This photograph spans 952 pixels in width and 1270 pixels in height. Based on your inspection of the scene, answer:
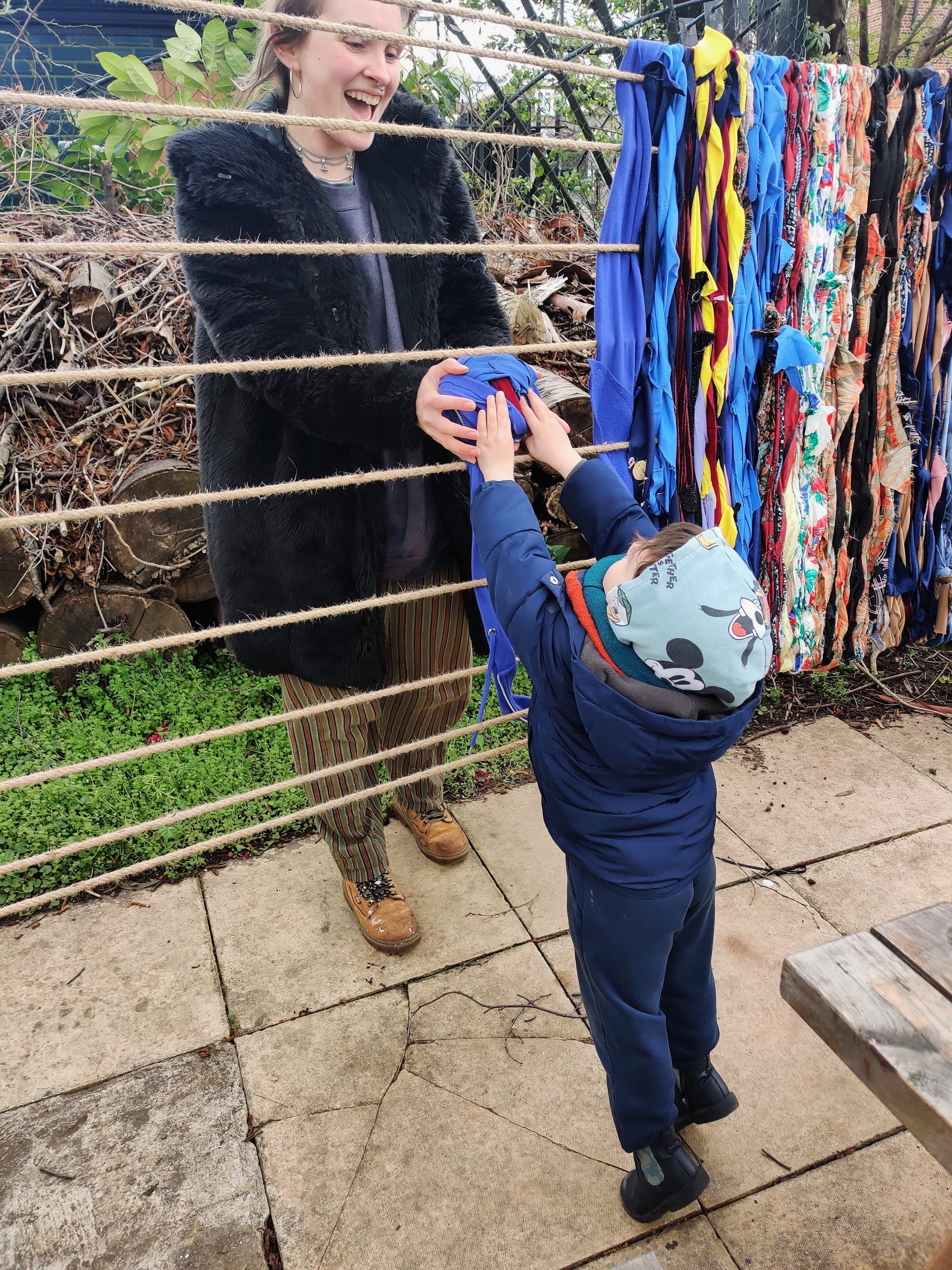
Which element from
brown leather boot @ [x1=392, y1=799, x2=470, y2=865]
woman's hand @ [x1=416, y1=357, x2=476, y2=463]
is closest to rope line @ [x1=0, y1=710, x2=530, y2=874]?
brown leather boot @ [x1=392, y1=799, x2=470, y2=865]

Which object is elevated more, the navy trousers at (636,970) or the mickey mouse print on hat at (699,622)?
the mickey mouse print on hat at (699,622)

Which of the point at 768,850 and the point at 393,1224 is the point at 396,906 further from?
the point at 768,850

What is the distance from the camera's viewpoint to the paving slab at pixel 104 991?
1829mm

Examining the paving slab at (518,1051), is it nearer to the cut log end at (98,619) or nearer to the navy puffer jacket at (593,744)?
the navy puffer jacket at (593,744)

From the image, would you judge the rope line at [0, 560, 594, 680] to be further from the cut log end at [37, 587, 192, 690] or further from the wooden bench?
the cut log end at [37, 587, 192, 690]

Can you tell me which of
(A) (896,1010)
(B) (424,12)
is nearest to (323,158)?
(B) (424,12)

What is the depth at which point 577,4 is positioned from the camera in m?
6.94

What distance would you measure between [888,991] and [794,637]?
6.16 feet

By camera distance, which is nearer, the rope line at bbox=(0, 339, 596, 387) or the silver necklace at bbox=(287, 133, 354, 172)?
the rope line at bbox=(0, 339, 596, 387)

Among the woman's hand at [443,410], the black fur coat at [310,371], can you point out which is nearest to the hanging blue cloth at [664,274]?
the black fur coat at [310,371]

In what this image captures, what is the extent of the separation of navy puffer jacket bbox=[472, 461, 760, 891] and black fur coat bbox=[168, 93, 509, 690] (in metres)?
0.43

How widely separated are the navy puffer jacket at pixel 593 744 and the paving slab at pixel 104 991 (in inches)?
43.6

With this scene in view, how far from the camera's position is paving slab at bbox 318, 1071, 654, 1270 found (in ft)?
4.77

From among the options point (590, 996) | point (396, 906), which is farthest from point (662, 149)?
point (396, 906)
